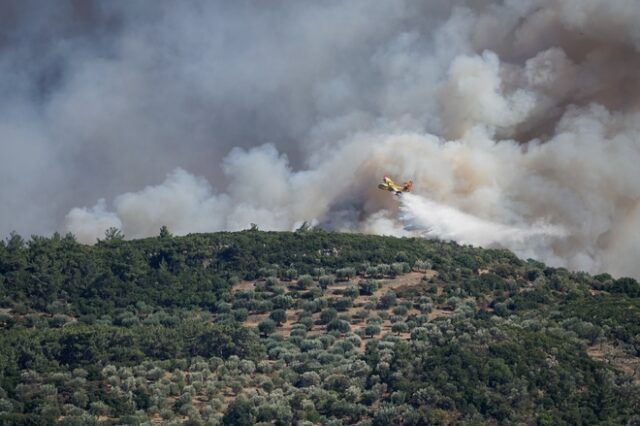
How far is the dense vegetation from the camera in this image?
128 m

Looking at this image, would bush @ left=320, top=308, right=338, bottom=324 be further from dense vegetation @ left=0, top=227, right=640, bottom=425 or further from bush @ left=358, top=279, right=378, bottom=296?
bush @ left=358, top=279, right=378, bottom=296

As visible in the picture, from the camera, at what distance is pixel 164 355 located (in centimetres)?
14200

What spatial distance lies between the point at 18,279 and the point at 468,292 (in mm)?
44999

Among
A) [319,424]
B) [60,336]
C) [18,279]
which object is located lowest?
[319,424]

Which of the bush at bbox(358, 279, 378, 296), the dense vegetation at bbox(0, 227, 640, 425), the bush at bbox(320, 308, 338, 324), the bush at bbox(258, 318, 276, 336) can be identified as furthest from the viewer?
the bush at bbox(358, 279, 378, 296)

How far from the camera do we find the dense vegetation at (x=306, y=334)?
419ft

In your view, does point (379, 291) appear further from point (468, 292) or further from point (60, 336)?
point (60, 336)

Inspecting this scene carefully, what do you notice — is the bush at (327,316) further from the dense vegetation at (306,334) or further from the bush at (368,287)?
the bush at (368,287)

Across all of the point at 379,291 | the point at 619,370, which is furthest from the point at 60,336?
the point at 619,370

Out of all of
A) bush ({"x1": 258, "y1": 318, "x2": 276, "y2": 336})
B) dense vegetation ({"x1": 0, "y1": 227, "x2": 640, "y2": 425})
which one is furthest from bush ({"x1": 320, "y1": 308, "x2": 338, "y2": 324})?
bush ({"x1": 258, "y1": 318, "x2": 276, "y2": 336})

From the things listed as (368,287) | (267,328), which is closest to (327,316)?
(267,328)

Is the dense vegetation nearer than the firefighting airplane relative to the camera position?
Yes

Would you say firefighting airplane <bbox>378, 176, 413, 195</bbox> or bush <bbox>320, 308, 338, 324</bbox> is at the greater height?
firefighting airplane <bbox>378, 176, 413, 195</bbox>

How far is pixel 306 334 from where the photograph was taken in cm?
15288
